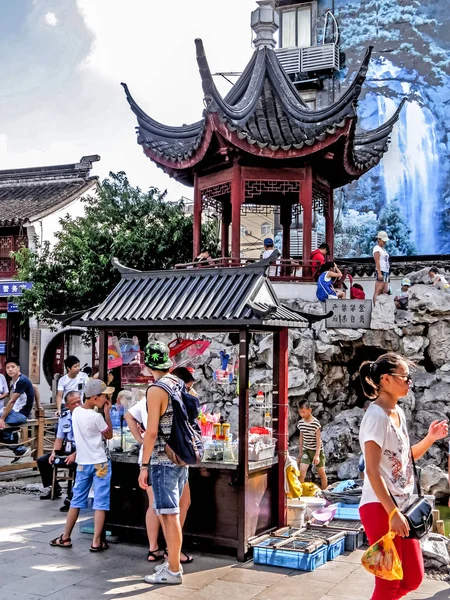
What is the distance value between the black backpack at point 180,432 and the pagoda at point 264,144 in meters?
6.84

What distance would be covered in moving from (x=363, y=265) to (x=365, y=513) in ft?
53.3

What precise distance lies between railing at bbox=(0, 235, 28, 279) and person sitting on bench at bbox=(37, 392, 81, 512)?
60.4ft

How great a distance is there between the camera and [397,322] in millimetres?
13820

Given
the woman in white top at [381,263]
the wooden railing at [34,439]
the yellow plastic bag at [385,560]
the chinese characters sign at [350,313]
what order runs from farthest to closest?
the woman in white top at [381,263], the chinese characters sign at [350,313], the wooden railing at [34,439], the yellow plastic bag at [385,560]

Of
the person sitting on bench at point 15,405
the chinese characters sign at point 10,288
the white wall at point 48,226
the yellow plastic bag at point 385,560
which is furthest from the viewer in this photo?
the white wall at point 48,226

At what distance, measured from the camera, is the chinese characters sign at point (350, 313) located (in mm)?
13516

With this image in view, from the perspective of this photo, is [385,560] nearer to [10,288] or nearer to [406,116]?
[406,116]

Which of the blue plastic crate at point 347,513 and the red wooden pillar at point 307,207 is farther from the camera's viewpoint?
the red wooden pillar at point 307,207

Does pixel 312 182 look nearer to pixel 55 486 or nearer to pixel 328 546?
pixel 55 486

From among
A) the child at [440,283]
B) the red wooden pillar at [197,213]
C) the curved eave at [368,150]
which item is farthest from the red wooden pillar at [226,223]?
the child at [440,283]

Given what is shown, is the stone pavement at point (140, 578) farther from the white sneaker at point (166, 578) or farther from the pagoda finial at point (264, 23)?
the pagoda finial at point (264, 23)

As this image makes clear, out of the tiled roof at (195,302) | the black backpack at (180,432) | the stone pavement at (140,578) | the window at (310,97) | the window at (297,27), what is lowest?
the stone pavement at (140,578)

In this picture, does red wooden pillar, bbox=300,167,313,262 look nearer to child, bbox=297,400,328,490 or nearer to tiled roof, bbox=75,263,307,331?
child, bbox=297,400,328,490

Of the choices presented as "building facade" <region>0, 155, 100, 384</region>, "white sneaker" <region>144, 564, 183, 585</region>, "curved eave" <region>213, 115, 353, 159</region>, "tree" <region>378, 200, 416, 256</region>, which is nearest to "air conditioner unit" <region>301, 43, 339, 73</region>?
"tree" <region>378, 200, 416, 256</region>
